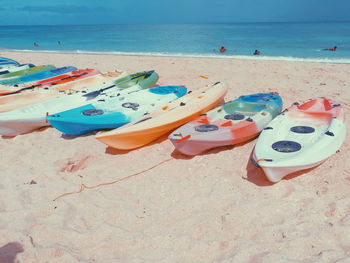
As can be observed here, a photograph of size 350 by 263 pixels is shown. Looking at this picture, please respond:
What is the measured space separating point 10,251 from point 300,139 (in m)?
3.37

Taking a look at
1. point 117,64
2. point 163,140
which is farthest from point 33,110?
point 117,64

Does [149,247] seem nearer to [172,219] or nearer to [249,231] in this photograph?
[172,219]

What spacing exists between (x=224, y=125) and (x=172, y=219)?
1.73m

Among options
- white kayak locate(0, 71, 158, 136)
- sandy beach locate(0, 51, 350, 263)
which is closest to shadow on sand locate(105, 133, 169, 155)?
sandy beach locate(0, 51, 350, 263)

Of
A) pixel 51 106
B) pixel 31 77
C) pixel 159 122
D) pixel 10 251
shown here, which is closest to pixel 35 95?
pixel 51 106

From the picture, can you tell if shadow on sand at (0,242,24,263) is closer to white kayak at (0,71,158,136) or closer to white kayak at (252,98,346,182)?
white kayak at (252,98,346,182)

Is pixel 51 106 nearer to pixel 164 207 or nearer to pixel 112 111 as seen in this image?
pixel 112 111

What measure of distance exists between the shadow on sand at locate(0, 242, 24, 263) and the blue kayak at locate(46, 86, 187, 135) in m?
2.23

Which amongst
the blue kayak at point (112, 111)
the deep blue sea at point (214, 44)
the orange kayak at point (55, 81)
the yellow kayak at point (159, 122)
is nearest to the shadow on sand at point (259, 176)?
the yellow kayak at point (159, 122)

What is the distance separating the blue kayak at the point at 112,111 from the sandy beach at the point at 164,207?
0.97 ft

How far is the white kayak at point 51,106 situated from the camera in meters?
5.01

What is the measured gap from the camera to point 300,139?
389 cm

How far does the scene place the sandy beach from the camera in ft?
8.51

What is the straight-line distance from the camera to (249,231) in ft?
9.04
